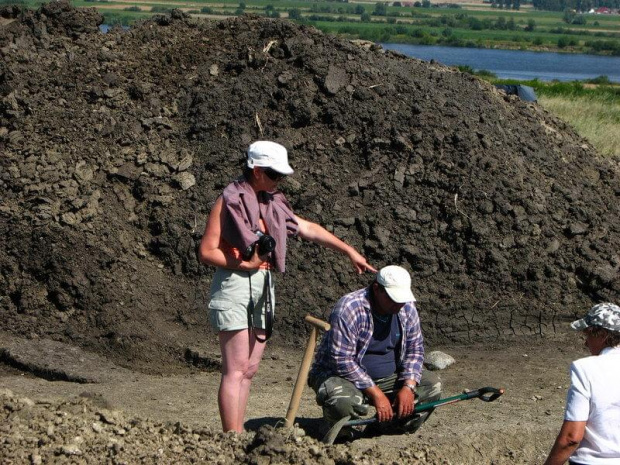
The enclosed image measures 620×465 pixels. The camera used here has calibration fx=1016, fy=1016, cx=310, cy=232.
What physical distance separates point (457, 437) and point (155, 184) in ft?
12.8

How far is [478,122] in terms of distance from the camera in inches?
371

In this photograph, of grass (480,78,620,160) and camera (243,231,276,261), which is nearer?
camera (243,231,276,261)

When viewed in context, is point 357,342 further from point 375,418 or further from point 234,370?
point 234,370

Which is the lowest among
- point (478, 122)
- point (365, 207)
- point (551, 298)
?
point (551, 298)

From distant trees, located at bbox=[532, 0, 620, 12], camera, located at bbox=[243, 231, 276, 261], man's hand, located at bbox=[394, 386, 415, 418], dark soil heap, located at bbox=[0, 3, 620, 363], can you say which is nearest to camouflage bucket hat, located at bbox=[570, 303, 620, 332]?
man's hand, located at bbox=[394, 386, 415, 418]

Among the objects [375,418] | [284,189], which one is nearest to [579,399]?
[375,418]

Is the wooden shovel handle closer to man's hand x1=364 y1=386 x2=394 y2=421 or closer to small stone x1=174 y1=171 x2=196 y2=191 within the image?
man's hand x1=364 y1=386 x2=394 y2=421

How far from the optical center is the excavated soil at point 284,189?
7969 mm

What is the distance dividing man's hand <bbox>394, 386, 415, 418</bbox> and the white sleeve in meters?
1.53

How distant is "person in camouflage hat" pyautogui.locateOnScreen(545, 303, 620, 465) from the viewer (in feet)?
12.9

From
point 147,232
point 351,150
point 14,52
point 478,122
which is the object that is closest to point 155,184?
point 147,232

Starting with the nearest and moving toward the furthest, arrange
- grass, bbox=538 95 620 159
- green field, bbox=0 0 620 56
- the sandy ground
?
1. the sandy ground
2. grass, bbox=538 95 620 159
3. green field, bbox=0 0 620 56

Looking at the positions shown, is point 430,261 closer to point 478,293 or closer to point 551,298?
point 478,293

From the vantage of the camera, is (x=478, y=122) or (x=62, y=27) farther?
(x=62, y=27)
